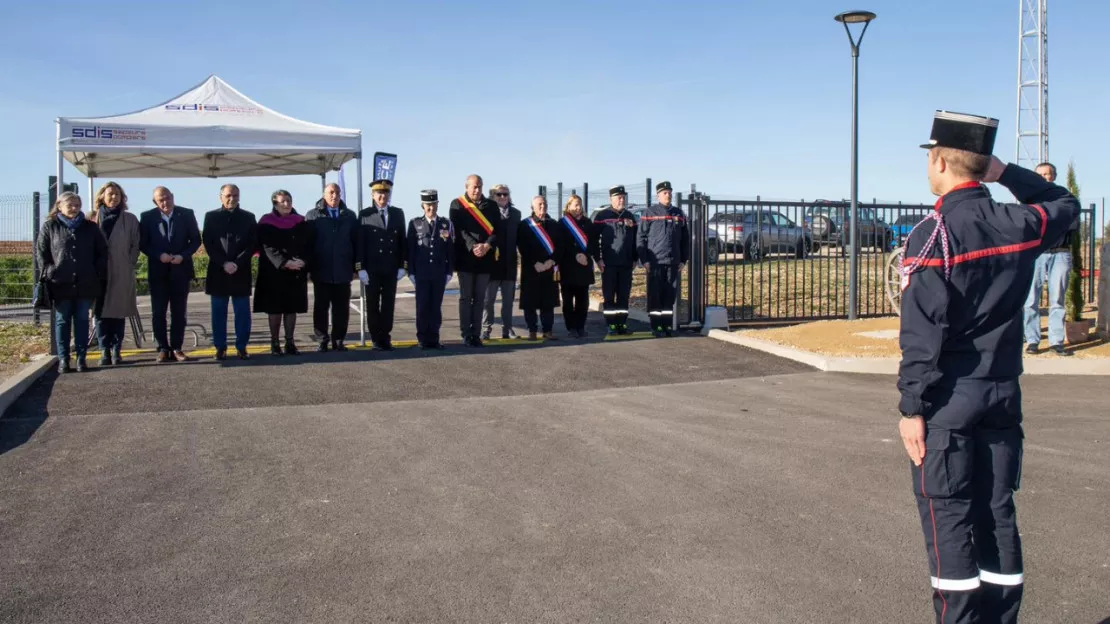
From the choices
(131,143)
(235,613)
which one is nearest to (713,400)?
(235,613)

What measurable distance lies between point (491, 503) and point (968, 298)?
324 cm

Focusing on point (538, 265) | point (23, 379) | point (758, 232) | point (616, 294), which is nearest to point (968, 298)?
point (23, 379)

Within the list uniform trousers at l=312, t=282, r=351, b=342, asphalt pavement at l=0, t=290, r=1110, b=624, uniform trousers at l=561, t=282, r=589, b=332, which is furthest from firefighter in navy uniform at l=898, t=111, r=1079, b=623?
uniform trousers at l=561, t=282, r=589, b=332

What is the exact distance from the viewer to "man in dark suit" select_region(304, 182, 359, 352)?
1180cm

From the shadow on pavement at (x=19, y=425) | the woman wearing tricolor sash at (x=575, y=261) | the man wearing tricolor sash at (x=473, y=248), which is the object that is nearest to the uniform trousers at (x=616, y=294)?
the woman wearing tricolor sash at (x=575, y=261)

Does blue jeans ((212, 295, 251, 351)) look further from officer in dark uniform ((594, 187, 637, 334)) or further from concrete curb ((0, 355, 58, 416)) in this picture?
officer in dark uniform ((594, 187, 637, 334))

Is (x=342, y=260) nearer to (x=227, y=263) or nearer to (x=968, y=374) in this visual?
(x=227, y=263)

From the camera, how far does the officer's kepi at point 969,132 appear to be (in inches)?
140

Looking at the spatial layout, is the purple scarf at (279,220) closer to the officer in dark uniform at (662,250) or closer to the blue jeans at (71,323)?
the blue jeans at (71,323)

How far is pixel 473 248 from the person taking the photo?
12289 mm

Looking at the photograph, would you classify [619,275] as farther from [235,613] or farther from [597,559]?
[235,613]

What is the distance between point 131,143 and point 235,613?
8761 millimetres

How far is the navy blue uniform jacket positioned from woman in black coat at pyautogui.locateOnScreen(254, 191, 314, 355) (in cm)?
903

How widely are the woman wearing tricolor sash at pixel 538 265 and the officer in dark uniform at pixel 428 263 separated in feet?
3.99
